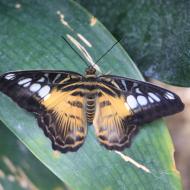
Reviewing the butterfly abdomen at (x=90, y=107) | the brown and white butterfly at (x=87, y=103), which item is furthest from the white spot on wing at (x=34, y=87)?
the butterfly abdomen at (x=90, y=107)

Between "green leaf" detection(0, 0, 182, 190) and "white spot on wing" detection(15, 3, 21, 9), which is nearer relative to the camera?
"green leaf" detection(0, 0, 182, 190)

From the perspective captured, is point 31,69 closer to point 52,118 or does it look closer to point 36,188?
point 52,118

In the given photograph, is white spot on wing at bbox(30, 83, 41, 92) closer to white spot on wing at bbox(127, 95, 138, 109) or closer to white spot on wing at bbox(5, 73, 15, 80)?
white spot on wing at bbox(5, 73, 15, 80)

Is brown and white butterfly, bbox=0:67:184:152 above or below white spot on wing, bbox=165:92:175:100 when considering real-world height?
above

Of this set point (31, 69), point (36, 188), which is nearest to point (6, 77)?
point (31, 69)

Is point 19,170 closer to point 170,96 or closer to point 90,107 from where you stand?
point 90,107

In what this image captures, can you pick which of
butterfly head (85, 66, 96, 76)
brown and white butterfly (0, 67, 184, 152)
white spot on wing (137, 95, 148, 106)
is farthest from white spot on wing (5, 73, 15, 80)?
white spot on wing (137, 95, 148, 106)

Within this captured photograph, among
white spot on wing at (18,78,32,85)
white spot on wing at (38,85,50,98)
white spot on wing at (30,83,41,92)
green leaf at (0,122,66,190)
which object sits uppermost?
white spot on wing at (18,78,32,85)
